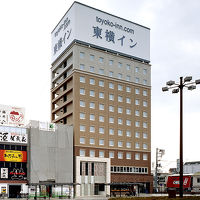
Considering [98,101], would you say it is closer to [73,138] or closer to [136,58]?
[73,138]

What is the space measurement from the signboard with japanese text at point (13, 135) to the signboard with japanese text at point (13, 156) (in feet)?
7.52

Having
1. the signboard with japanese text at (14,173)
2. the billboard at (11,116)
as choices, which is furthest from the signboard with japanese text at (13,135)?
the signboard with japanese text at (14,173)

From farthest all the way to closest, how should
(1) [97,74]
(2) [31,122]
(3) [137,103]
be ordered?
(3) [137,103], (1) [97,74], (2) [31,122]

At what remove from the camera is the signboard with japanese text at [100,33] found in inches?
3718

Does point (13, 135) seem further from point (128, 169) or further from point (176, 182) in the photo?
point (176, 182)

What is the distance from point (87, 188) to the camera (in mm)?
87000

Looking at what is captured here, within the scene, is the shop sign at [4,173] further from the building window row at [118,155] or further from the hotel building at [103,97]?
the building window row at [118,155]

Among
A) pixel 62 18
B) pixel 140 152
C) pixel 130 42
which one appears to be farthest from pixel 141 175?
pixel 62 18

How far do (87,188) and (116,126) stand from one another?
58.9ft

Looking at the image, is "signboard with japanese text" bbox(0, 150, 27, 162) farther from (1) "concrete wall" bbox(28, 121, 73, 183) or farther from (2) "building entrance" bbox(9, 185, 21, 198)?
(2) "building entrance" bbox(9, 185, 21, 198)

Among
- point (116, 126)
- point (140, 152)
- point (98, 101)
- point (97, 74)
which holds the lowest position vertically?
point (140, 152)

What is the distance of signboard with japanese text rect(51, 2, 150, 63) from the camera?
94.4m

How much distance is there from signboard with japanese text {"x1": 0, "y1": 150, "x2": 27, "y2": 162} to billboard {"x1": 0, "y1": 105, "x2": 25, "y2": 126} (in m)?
6.95

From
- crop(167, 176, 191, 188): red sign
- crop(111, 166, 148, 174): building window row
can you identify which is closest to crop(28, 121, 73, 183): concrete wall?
crop(111, 166, 148, 174): building window row
